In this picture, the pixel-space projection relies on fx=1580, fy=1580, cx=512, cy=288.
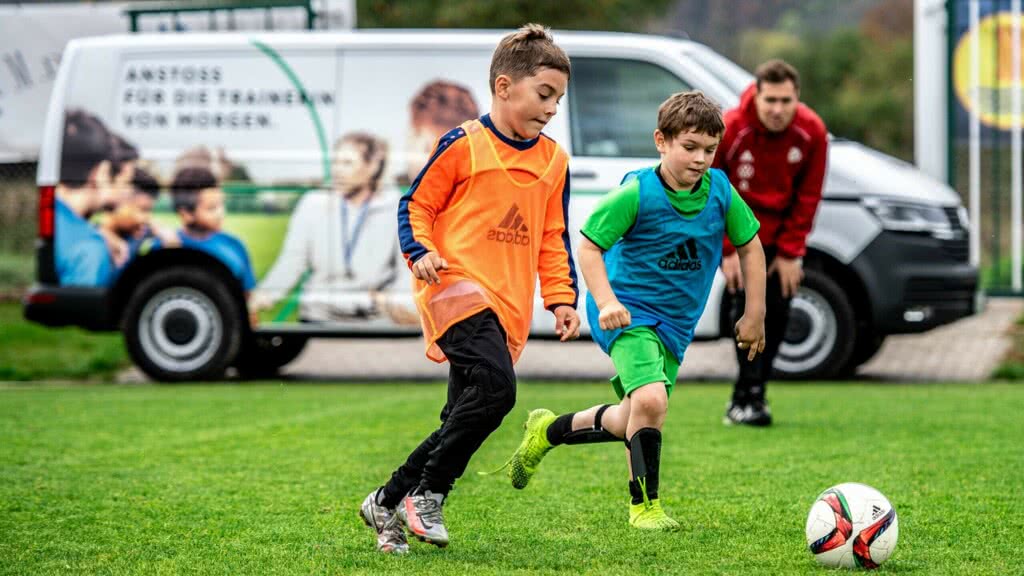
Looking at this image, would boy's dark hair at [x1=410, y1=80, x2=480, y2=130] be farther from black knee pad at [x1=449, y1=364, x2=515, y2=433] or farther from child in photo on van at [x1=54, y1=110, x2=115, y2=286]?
black knee pad at [x1=449, y1=364, x2=515, y2=433]

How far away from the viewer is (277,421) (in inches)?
340

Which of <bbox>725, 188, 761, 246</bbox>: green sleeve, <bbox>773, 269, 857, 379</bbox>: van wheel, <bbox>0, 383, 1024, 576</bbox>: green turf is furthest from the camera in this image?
<bbox>773, 269, 857, 379</bbox>: van wheel

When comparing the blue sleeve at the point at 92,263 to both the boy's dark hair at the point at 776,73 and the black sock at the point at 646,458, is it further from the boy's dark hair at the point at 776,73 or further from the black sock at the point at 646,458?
the black sock at the point at 646,458

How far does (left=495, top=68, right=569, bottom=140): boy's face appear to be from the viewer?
15.5ft

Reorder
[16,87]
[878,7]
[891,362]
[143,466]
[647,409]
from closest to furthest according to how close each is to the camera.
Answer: [647,409]
[143,466]
[891,362]
[16,87]
[878,7]

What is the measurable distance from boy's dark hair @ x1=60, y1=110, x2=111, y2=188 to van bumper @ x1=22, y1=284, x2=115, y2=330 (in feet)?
2.44

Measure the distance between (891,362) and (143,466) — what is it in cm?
726

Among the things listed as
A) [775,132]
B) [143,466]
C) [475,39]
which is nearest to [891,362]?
[475,39]

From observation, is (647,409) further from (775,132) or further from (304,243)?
(304,243)

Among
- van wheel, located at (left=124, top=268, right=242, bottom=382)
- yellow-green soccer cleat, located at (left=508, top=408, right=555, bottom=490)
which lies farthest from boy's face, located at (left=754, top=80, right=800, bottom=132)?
van wheel, located at (left=124, top=268, right=242, bottom=382)

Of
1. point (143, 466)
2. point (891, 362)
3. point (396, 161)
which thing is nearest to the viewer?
point (143, 466)

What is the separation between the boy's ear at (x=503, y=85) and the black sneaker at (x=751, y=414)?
3707mm

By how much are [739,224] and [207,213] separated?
6.37 meters

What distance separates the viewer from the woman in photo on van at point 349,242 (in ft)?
35.2
